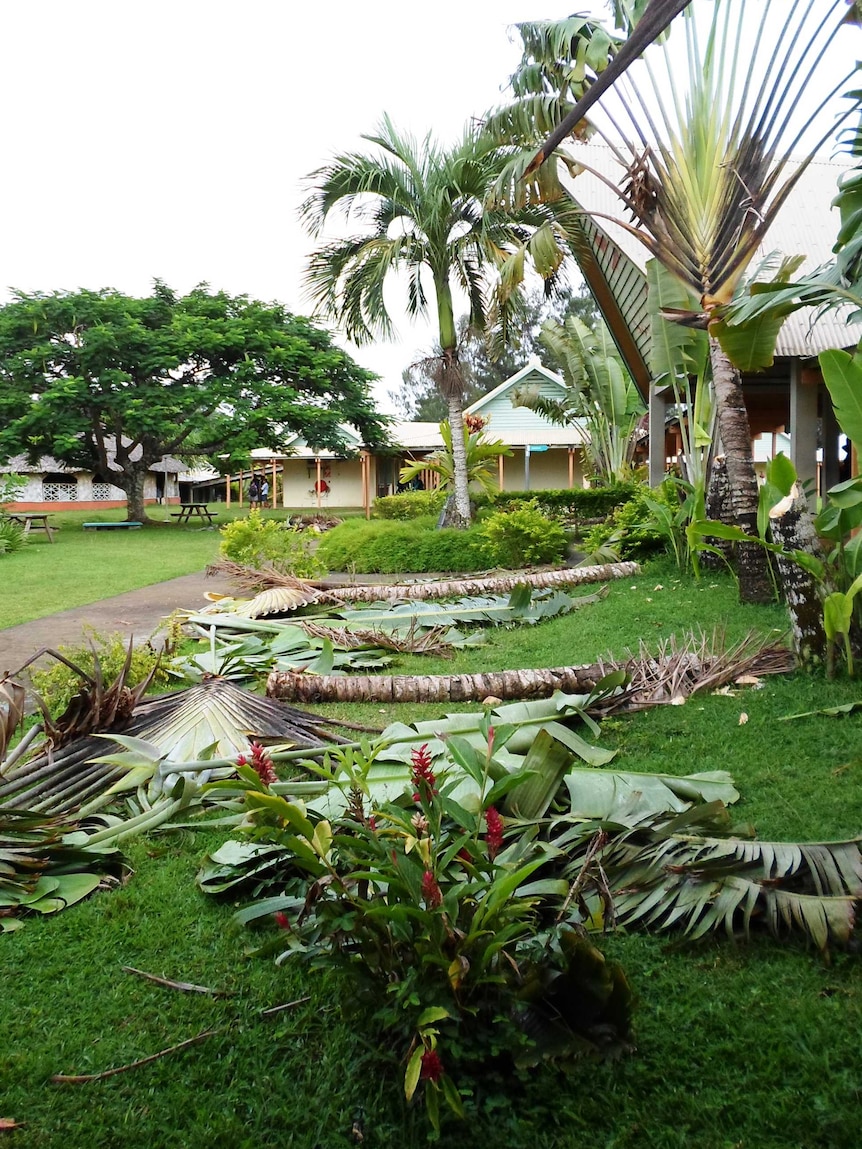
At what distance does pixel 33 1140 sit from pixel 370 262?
15507mm

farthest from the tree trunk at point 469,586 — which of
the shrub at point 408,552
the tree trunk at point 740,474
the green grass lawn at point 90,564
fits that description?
the green grass lawn at point 90,564

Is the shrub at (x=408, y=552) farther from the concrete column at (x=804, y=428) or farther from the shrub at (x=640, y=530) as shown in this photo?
the concrete column at (x=804, y=428)

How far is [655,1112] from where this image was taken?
1739 mm

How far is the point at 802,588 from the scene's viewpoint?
4.95 meters

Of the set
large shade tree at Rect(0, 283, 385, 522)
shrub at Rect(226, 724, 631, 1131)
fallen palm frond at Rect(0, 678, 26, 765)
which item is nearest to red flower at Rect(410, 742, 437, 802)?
shrub at Rect(226, 724, 631, 1131)

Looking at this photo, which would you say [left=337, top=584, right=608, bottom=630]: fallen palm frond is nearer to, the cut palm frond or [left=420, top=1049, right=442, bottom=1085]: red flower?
the cut palm frond

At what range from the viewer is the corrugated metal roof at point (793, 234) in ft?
37.4

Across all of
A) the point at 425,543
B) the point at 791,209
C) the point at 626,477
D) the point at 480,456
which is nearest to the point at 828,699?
the point at 425,543

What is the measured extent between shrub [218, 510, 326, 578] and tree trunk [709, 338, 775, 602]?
5359 mm

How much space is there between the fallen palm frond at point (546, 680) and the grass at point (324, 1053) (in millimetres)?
1940

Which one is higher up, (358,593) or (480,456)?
(480,456)

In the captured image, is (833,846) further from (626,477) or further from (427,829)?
(626,477)

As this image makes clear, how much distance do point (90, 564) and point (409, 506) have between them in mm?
11244

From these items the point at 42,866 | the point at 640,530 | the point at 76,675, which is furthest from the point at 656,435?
the point at 42,866
